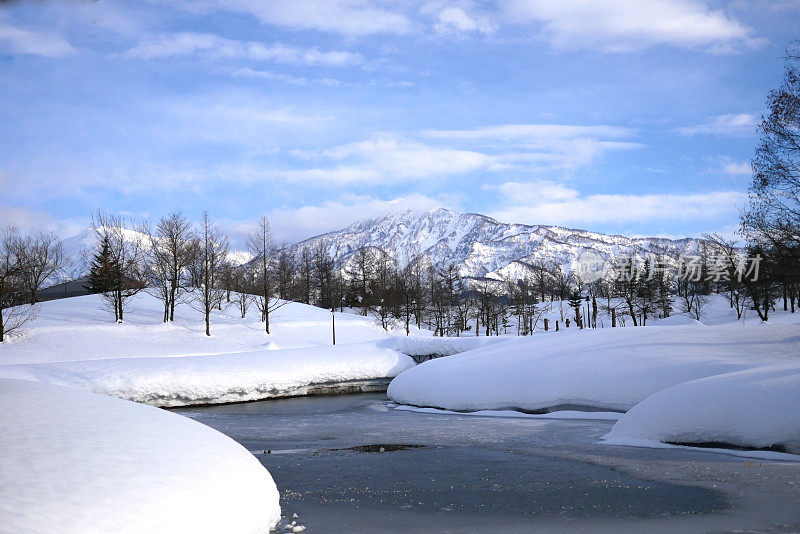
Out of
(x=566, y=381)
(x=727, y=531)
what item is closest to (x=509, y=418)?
(x=566, y=381)

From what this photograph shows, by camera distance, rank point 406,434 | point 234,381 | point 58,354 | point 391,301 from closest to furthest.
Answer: point 406,434 → point 234,381 → point 58,354 → point 391,301

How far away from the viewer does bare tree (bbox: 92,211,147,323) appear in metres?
42.4

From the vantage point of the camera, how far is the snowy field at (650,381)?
34.6 ft

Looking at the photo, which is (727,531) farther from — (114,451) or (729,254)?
(729,254)

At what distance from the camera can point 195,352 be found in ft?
118

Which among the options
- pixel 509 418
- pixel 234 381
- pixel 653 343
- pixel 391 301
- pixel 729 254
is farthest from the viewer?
pixel 391 301

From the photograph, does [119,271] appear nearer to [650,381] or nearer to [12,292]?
[12,292]

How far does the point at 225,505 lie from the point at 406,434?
Result: 29.6ft

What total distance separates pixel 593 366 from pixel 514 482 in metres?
9.31

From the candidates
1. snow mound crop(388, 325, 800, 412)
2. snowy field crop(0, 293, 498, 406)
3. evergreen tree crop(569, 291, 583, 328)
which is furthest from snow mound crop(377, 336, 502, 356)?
evergreen tree crop(569, 291, 583, 328)

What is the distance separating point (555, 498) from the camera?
7730 millimetres

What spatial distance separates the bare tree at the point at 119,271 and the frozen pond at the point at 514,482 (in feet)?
104

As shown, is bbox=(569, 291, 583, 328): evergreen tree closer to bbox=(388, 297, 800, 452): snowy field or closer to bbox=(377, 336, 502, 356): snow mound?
bbox=(377, 336, 502, 356): snow mound

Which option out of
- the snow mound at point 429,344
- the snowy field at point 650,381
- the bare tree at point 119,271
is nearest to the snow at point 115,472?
the snowy field at point 650,381
